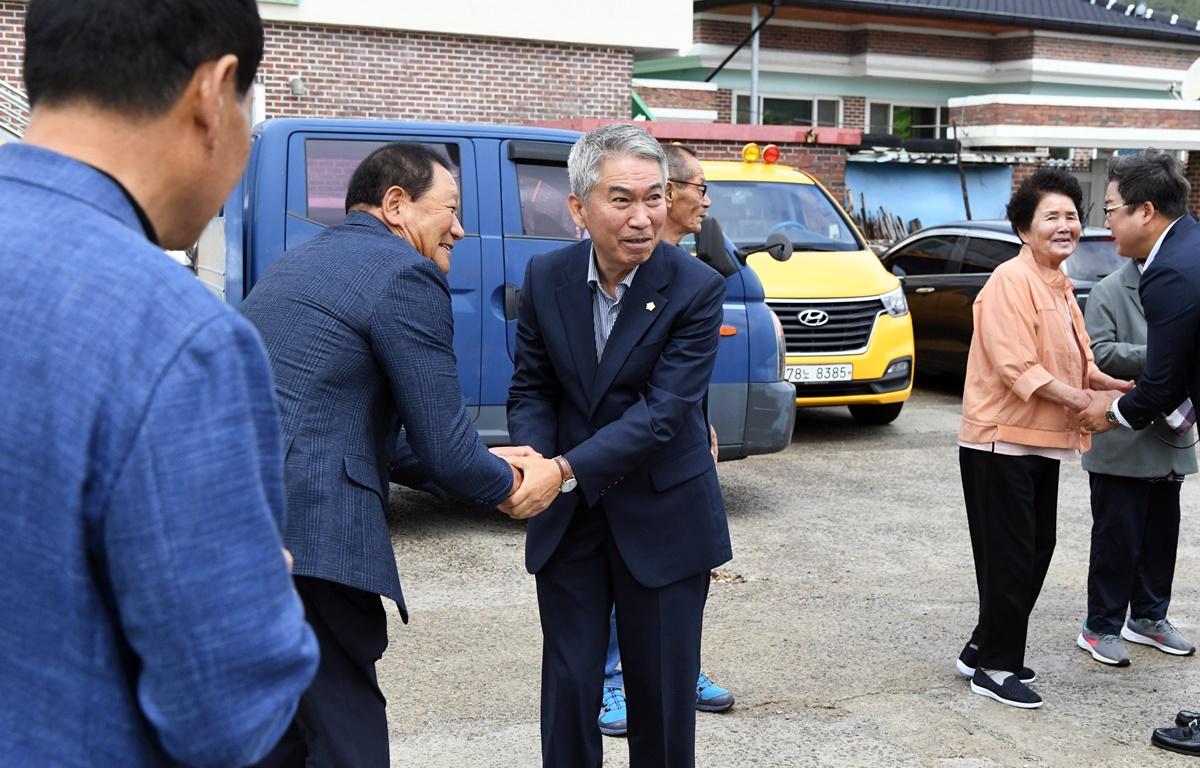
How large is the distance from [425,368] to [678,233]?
2538mm

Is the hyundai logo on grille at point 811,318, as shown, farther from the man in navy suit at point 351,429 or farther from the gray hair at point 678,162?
the man in navy suit at point 351,429

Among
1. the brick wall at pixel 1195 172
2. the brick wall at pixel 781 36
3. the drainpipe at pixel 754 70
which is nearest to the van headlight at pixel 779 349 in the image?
the drainpipe at pixel 754 70

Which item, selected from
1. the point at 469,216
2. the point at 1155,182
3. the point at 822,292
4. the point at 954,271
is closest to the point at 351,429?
the point at 1155,182

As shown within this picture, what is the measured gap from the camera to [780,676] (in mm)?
5230

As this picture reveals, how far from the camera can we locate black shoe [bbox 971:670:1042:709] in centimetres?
491

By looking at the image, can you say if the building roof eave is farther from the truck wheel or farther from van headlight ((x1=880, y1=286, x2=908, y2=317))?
van headlight ((x1=880, y1=286, x2=908, y2=317))

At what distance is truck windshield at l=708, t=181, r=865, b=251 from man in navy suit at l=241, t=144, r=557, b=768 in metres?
7.82

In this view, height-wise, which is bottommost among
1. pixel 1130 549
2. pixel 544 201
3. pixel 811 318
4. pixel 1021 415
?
pixel 1130 549

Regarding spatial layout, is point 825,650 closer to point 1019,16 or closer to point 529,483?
point 529,483

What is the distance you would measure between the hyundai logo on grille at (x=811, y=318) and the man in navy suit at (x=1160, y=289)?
4.89m

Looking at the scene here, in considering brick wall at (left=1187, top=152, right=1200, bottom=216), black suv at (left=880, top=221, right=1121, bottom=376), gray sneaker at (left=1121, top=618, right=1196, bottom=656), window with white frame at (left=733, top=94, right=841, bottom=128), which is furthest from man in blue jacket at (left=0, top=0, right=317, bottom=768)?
brick wall at (left=1187, top=152, right=1200, bottom=216)

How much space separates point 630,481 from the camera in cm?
353

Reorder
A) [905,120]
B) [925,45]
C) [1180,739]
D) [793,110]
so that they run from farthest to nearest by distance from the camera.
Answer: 1. [905,120]
2. [925,45]
3. [793,110]
4. [1180,739]

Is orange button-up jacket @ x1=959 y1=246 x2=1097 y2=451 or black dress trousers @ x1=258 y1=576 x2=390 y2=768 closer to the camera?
black dress trousers @ x1=258 y1=576 x2=390 y2=768
